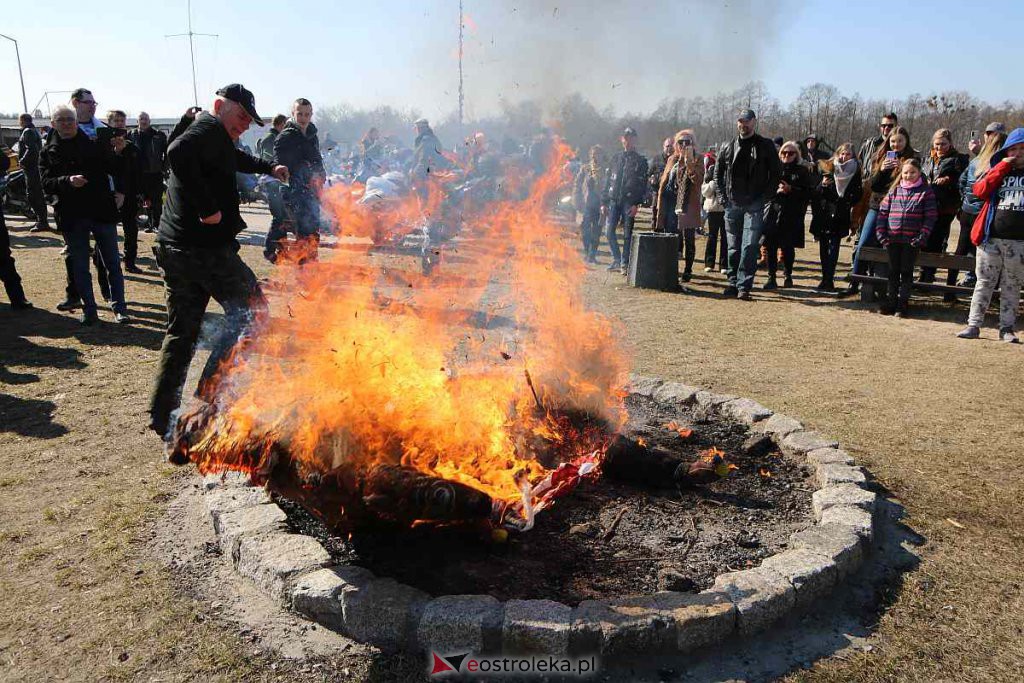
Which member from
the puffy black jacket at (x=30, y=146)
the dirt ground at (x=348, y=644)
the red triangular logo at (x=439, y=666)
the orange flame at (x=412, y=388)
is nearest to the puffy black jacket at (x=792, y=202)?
the dirt ground at (x=348, y=644)

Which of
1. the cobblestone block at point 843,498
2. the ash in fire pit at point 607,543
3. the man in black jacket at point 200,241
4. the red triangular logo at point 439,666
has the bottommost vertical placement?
the red triangular logo at point 439,666

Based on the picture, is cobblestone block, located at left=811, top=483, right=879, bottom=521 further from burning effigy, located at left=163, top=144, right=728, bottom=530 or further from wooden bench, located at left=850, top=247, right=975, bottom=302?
wooden bench, located at left=850, top=247, right=975, bottom=302

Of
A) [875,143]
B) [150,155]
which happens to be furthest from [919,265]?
[150,155]

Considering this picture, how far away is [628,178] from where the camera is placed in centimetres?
1252

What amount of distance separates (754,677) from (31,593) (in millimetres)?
3415

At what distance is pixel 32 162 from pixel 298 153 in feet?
31.7

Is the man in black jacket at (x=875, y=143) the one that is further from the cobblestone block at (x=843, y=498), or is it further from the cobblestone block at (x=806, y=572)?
the cobblestone block at (x=806, y=572)

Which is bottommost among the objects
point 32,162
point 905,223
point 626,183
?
point 905,223

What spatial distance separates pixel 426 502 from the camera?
342 cm

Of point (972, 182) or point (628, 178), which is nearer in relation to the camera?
point (972, 182)

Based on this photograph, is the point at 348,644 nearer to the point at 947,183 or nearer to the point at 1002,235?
the point at 1002,235

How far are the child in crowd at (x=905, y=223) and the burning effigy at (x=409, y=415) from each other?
5.62 metres

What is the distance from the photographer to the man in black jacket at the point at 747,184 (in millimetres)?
10438

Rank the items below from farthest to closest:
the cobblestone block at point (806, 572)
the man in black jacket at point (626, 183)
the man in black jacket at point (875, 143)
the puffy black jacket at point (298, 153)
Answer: the man in black jacket at point (626, 183), the man in black jacket at point (875, 143), the puffy black jacket at point (298, 153), the cobblestone block at point (806, 572)
